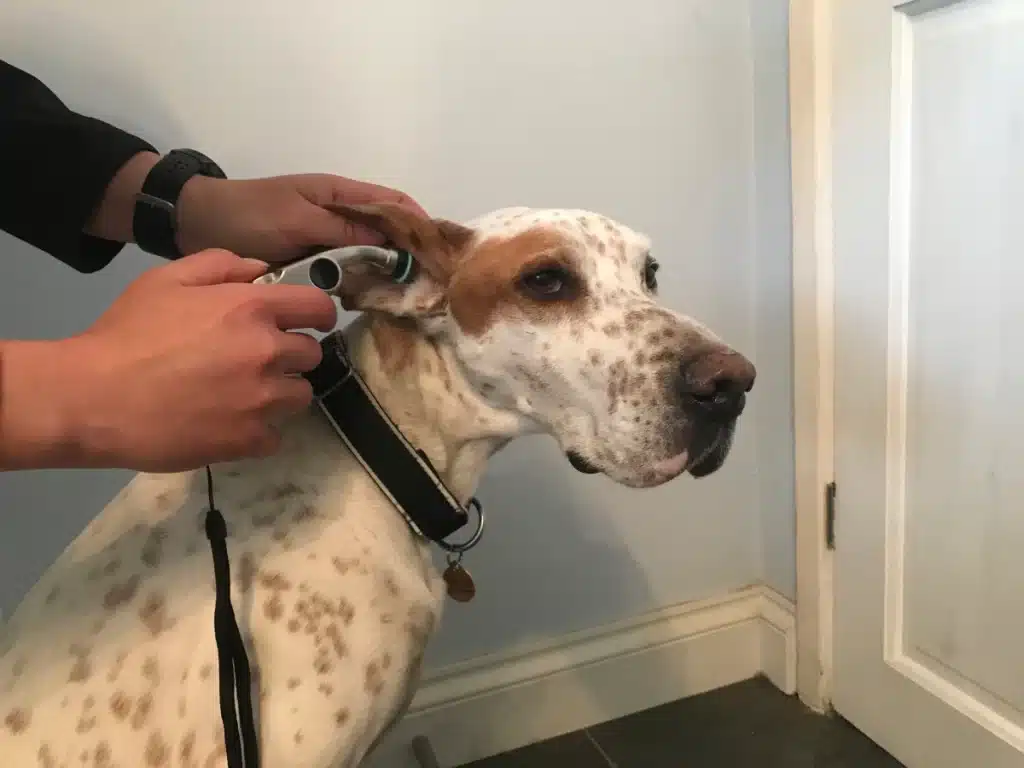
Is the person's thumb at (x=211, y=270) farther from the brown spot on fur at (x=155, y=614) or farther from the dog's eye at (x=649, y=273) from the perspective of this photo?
the dog's eye at (x=649, y=273)

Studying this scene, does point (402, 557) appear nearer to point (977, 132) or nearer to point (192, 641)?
point (192, 641)

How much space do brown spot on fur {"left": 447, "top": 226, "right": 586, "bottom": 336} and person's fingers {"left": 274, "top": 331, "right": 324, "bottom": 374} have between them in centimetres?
25

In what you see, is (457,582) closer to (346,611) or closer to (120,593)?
(346,611)

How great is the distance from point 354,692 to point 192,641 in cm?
18

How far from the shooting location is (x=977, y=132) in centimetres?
133

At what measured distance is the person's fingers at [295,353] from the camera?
811 millimetres

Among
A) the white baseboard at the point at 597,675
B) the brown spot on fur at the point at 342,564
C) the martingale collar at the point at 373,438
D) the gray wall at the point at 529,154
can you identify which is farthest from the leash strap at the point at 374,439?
the white baseboard at the point at 597,675

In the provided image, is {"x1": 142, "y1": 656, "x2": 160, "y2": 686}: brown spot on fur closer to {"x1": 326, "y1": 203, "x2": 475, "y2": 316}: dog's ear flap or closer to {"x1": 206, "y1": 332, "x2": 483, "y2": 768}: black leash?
{"x1": 206, "y1": 332, "x2": 483, "y2": 768}: black leash

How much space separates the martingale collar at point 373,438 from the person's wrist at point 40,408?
1.17ft

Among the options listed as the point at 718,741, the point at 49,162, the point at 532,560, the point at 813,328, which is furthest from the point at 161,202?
the point at 718,741

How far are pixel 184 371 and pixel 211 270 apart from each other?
13cm

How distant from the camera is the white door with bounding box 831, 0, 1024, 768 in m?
1.34

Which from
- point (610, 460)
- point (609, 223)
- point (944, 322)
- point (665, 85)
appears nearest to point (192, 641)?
point (610, 460)

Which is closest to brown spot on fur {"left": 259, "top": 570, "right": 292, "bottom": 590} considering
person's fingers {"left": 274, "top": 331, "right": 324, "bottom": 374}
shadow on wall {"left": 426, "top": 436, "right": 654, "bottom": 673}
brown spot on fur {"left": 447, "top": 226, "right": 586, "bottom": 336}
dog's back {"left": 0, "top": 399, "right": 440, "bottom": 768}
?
dog's back {"left": 0, "top": 399, "right": 440, "bottom": 768}
